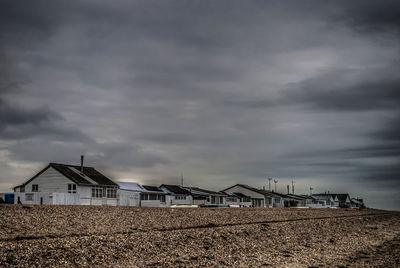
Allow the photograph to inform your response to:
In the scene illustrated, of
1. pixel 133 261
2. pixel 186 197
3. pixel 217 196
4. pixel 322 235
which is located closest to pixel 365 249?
pixel 322 235

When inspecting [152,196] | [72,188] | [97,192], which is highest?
[72,188]

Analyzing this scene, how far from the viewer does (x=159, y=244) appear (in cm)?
1745

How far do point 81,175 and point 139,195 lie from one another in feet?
38.7

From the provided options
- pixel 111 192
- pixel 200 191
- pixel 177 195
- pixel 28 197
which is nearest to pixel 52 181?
pixel 28 197

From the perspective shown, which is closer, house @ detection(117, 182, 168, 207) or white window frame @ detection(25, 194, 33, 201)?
white window frame @ detection(25, 194, 33, 201)

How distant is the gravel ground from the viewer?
14.4 m

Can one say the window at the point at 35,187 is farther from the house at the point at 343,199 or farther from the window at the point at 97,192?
the house at the point at 343,199

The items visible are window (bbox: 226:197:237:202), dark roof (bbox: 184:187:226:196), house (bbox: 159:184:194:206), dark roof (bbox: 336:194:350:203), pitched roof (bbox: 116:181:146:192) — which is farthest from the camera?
dark roof (bbox: 336:194:350:203)

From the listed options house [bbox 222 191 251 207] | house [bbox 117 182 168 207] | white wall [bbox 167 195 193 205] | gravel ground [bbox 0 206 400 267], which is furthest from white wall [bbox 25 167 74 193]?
house [bbox 222 191 251 207]

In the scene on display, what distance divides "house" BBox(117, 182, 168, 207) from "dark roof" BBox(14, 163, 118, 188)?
11.6 feet

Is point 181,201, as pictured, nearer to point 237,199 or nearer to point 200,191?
point 200,191

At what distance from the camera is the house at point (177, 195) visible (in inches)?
2770

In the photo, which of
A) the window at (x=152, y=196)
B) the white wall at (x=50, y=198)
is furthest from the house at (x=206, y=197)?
the white wall at (x=50, y=198)

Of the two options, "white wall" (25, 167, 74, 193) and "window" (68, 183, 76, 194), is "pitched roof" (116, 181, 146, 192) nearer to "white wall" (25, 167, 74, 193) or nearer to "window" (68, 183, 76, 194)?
"window" (68, 183, 76, 194)
